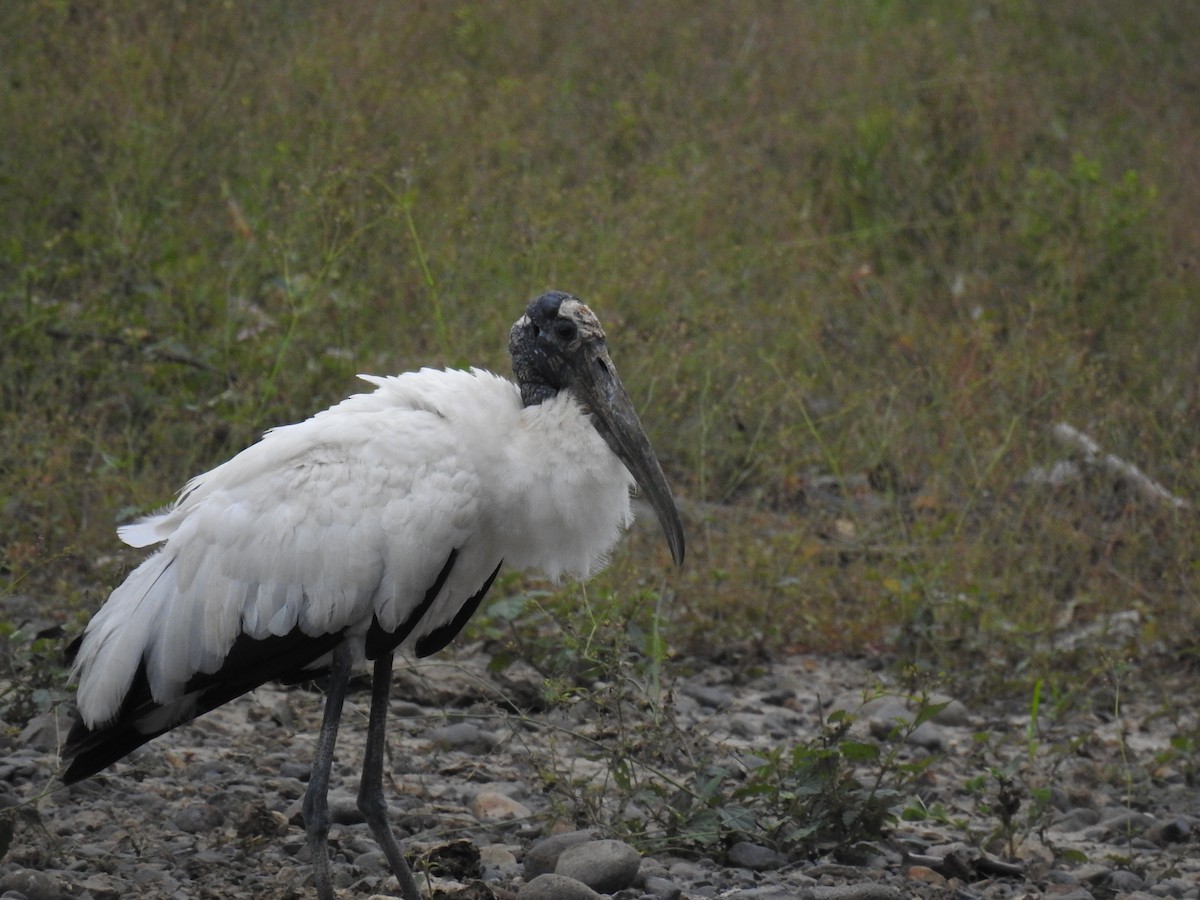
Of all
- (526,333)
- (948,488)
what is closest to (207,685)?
(526,333)

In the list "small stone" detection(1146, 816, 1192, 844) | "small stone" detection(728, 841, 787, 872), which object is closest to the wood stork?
"small stone" detection(728, 841, 787, 872)

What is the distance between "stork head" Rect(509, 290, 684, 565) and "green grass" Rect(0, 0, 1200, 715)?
1.27 metres

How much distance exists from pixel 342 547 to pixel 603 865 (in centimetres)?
112

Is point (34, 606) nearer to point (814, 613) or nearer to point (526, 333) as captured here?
point (526, 333)

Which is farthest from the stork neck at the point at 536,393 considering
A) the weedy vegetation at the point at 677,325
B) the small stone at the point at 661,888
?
the small stone at the point at 661,888

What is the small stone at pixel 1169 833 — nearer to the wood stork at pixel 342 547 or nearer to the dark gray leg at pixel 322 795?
the wood stork at pixel 342 547

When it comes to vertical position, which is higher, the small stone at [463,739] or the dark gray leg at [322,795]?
the dark gray leg at [322,795]

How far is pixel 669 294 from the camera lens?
7.90 metres

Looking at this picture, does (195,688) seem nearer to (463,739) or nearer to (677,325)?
(463,739)

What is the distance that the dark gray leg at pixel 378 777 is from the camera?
170 inches

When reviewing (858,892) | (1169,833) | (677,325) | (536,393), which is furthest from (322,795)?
(677,325)

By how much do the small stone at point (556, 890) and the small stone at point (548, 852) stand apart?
30cm

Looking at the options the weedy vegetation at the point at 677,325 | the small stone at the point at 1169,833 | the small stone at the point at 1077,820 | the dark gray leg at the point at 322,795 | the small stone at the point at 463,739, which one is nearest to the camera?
the dark gray leg at the point at 322,795

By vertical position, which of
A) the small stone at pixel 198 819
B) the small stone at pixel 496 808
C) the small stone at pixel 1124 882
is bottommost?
the small stone at pixel 1124 882
